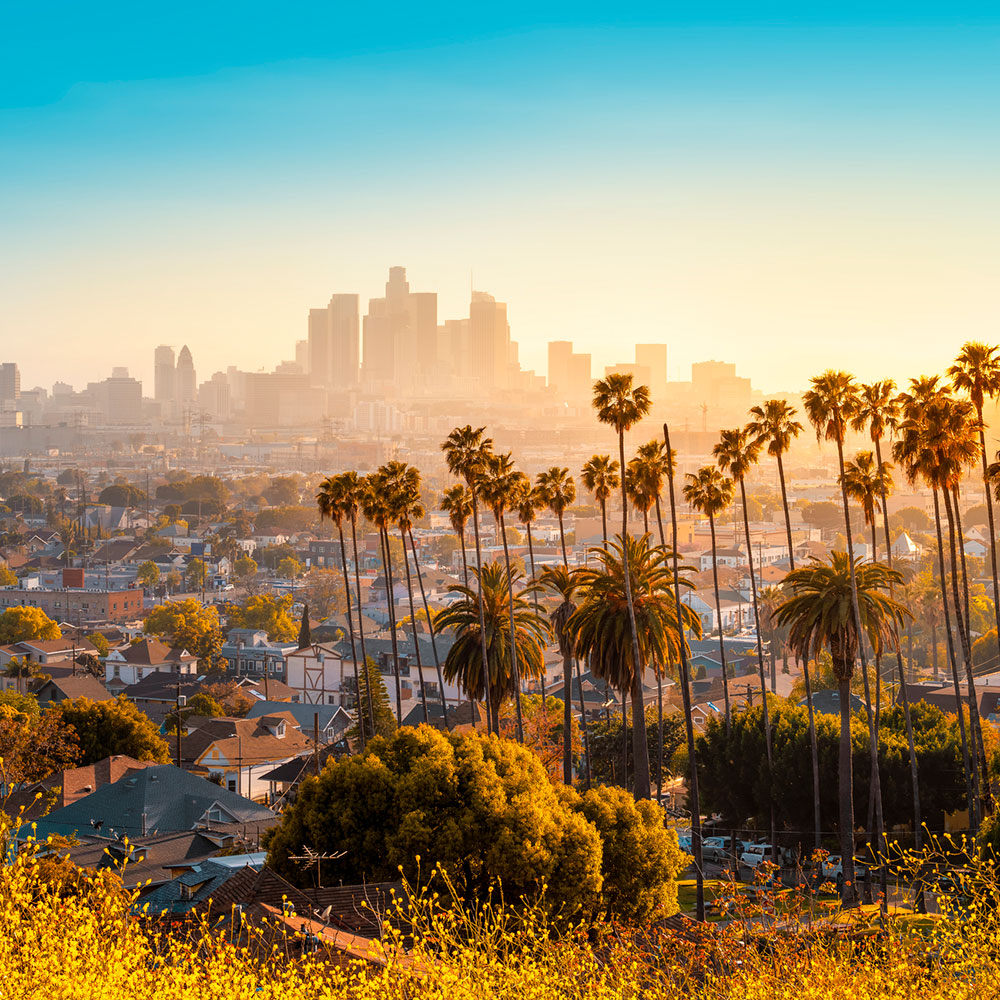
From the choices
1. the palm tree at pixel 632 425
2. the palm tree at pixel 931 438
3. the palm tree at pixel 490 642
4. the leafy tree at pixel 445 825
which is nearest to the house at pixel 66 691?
the palm tree at pixel 490 642

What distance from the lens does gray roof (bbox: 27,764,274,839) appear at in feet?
120

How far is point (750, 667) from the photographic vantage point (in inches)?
3455

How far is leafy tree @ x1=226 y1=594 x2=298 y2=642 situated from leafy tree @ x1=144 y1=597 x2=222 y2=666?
3.36 meters

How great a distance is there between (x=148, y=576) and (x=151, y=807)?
119 meters

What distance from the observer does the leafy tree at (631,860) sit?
24.4 meters

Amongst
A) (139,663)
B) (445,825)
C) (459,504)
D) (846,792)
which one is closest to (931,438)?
(846,792)

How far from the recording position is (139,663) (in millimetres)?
83125

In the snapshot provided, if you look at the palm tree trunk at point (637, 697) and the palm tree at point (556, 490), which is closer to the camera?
the palm tree trunk at point (637, 697)

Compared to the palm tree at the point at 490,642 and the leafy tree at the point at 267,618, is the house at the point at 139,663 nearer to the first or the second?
the leafy tree at the point at 267,618

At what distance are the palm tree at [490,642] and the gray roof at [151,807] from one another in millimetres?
9287

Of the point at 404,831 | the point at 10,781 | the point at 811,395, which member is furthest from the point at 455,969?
the point at 10,781

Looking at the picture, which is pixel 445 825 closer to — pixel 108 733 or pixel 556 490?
pixel 556 490

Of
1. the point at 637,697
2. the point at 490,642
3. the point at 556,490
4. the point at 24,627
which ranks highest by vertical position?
the point at 556,490

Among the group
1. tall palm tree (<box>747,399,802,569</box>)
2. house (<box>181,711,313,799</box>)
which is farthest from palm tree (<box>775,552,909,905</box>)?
house (<box>181,711,313,799</box>)
